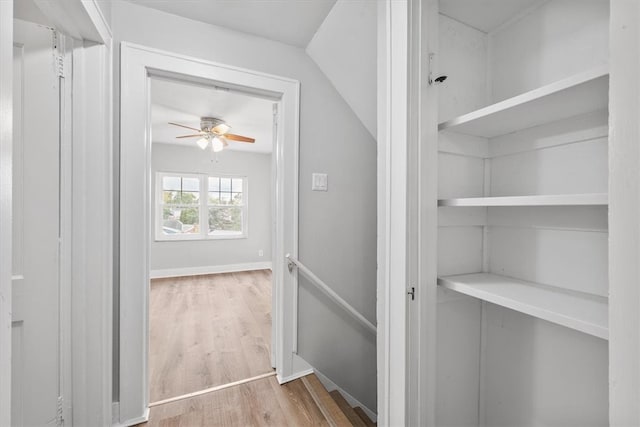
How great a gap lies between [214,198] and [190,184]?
0.49m

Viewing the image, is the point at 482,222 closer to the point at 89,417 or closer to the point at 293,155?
the point at 293,155

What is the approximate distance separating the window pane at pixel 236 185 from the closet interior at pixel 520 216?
4.86 metres

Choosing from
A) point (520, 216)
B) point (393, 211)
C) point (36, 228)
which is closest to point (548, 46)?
point (520, 216)

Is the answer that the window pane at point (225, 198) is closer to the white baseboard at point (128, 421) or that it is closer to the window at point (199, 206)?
the window at point (199, 206)

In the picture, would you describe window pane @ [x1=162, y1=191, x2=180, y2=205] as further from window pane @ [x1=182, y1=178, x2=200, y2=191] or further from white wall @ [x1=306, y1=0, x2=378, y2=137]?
white wall @ [x1=306, y1=0, x2=378, y2=137]

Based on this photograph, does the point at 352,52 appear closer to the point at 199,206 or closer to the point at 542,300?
the point at 542,300

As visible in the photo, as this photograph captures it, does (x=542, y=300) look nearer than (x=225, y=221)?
Yes

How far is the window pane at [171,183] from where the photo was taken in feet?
15.8

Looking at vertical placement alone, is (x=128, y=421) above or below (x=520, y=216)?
below

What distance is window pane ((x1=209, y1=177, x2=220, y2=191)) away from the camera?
17.0 ft

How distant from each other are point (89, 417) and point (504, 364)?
1832 mm

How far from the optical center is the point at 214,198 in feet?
17.1

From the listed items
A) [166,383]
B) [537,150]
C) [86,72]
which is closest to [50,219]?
[86,72]

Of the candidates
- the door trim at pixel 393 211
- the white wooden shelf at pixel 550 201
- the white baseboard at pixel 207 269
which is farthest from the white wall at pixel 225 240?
the white wooden shelf at pixel 550 201
